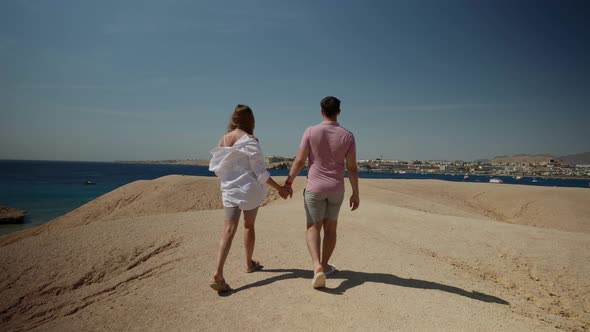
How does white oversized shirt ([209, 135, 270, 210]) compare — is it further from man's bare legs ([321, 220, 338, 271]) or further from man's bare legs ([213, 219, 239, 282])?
man's bare legs ([321, 220, 338, 271])

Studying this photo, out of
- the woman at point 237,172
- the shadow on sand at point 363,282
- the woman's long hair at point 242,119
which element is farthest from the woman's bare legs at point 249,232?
the woman's long hair at point 242,119

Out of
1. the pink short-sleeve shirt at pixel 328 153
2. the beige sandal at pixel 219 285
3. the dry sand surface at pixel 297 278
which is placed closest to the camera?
the dry sand surface at pixel 297 278

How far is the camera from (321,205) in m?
4.27

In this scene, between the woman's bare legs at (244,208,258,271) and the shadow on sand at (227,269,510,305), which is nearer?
the shadow on sand at (227,269,510,305)

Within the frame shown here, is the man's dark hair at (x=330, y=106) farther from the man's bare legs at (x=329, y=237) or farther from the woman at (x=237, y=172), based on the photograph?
the man's bare legs at (x=329, y=237)

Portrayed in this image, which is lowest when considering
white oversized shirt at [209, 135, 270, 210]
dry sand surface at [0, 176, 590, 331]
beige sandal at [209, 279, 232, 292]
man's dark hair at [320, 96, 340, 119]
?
dry sand surface at [0, 176, 590, 331]

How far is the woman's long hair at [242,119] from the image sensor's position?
4301 millimetres

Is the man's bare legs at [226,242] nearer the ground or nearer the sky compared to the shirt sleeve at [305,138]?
nearer the ground

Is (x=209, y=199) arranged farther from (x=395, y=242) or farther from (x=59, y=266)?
(x=395, y=242)

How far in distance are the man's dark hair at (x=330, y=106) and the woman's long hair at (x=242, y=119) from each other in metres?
1.10

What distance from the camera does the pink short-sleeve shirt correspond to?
421 centimetres

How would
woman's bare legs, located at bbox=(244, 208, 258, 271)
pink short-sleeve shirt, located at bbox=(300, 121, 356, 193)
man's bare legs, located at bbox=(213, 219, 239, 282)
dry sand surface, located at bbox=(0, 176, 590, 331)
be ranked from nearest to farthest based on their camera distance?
dry sand surface, located at bbox=(0, 176, 590, 331)
man's bare legs, located at bbox=(213, 219, 239, 282)
pink short-sleeve shirt, located at bbox=(300, 121, 356, 193)
woman's bare legs, located at bbox=(244, 208, 258, 271)

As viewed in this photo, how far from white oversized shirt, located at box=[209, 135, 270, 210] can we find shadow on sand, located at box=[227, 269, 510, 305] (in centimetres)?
126

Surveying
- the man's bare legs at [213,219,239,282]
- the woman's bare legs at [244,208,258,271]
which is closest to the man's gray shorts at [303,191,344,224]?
the woman's bare legs at [244,208,258,271]
